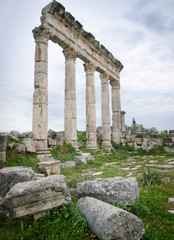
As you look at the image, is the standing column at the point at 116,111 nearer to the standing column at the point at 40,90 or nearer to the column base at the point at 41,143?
the standing column at the point at 40,90

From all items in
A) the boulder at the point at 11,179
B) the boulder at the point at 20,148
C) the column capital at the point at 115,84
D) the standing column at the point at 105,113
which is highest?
the column capital at the point at 115,84

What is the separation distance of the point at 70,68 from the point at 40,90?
370cm

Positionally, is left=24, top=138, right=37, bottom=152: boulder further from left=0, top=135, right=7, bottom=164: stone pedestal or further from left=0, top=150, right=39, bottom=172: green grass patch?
left=0, top=135, right=7, bottom=164: stone pedestal

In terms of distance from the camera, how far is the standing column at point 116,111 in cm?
1767

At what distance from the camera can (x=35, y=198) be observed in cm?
266

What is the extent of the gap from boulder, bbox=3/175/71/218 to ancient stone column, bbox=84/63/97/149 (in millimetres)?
10680

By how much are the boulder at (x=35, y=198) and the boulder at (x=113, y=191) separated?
0.53 meters

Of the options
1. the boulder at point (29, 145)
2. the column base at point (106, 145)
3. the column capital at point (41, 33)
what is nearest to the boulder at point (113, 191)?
the boulder at point (29, 145)

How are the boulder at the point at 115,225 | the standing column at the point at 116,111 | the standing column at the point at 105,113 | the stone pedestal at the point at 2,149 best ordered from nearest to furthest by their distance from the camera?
1. the boulder at the point at 115,225
2. the stone pedestal at the point at 2,149
3. the standing column at the point at 105,113
4. the standing column at the point at 116,111

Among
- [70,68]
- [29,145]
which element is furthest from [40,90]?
[70,68]

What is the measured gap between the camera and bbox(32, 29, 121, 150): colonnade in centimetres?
939

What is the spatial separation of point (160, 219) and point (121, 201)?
65cm

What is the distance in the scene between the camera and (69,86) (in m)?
12.0

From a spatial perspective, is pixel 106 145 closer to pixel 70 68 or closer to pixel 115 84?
pixel 115 84
